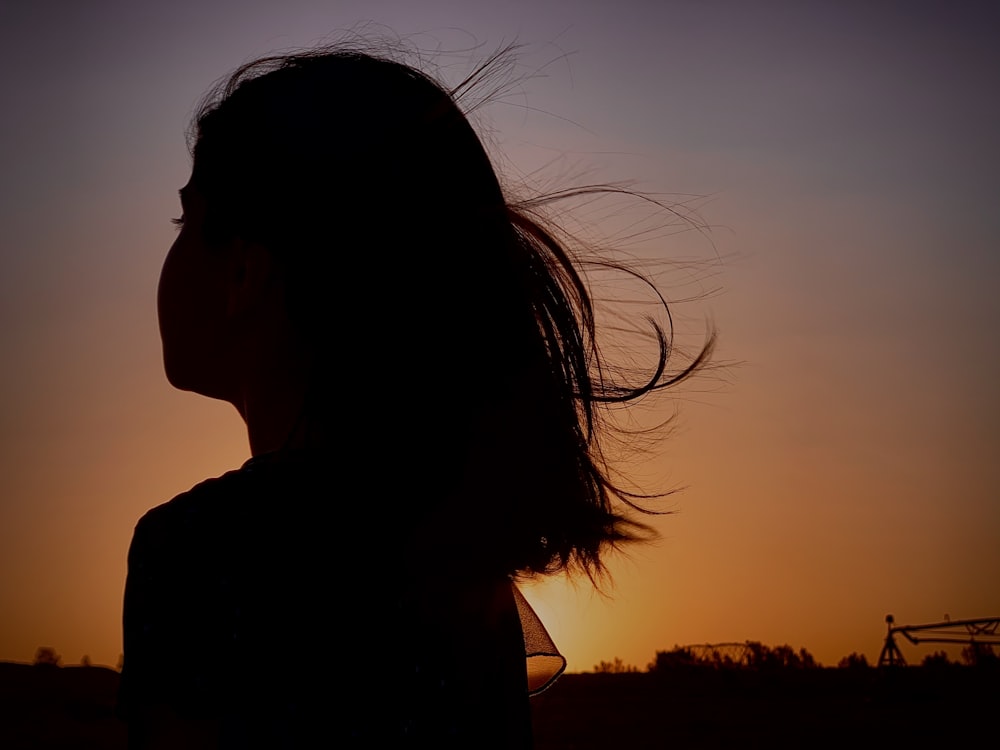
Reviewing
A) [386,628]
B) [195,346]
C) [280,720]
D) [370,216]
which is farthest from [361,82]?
[280,720]

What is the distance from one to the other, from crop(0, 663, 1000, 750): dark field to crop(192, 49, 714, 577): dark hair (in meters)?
13.7

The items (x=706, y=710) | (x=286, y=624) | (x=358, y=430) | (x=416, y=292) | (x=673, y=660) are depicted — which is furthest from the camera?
(x=673, y=660)

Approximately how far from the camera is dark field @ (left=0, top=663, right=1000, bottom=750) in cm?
1521

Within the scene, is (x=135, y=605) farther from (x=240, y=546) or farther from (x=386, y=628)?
(x=386, y=628)

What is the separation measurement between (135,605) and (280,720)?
0.83ft

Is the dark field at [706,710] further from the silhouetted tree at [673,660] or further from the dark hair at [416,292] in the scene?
the dark hair at [416,292]

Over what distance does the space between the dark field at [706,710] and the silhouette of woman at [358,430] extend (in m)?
13.7

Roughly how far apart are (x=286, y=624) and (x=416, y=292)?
2.01 feet

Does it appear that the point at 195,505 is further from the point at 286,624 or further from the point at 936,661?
the point at 936,661

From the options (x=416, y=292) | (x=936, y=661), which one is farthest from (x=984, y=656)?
(x=416, y=292)

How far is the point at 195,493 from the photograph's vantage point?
4.72ft

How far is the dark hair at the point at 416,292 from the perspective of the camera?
1.64 meters

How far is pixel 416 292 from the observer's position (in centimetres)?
173

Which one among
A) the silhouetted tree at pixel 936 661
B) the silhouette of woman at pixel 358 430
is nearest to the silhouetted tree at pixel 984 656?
the silhouetted tree at pixel 936 661
